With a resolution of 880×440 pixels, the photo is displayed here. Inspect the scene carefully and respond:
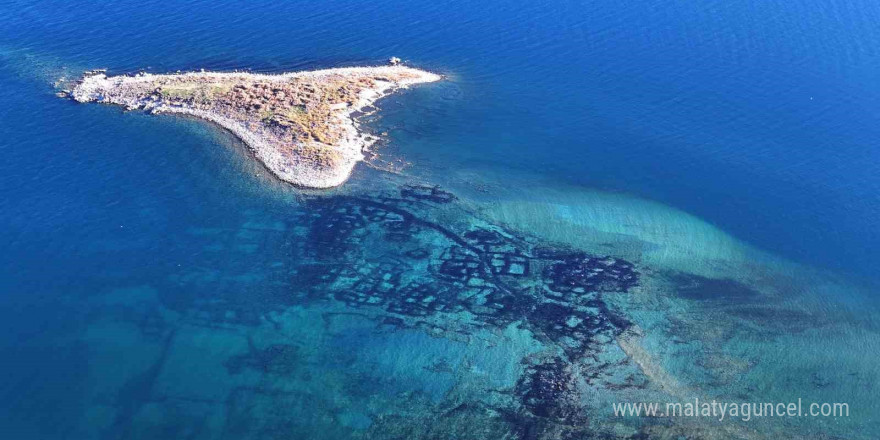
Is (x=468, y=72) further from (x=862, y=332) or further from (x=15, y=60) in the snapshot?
(x=15, y=60)

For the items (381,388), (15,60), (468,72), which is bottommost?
(381,388)

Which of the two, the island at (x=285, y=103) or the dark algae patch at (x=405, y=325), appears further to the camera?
the island at (x=285, y=103)

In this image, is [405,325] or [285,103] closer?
[405,325]

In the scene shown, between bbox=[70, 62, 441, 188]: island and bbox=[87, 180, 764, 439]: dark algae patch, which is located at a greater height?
bbox=[70, 62, 441, 188]: island

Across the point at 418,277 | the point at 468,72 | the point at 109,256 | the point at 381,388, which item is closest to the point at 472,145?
the point at 468,72

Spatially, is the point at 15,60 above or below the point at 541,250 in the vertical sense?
above

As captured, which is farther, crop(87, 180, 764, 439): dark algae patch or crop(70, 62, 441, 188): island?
crop(70, 62, 441, 188): island

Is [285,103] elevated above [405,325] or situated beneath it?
elevated above

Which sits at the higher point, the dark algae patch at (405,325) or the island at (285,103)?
the island at (285,103)
